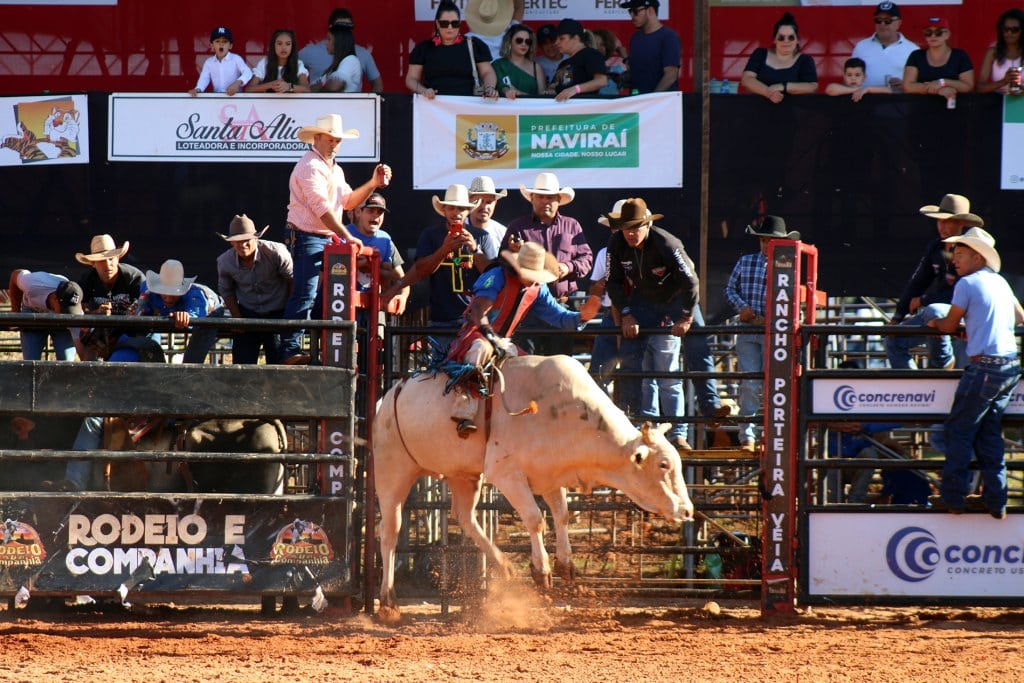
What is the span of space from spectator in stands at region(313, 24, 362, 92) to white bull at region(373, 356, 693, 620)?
4.74 meters

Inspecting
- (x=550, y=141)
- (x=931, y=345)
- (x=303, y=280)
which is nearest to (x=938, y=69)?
(x=550, y=141)

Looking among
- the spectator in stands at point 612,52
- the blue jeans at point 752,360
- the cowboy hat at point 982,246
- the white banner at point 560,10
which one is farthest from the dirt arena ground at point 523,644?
the white banner at point 560,10

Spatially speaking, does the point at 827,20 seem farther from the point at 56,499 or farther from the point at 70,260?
the point at 56,499

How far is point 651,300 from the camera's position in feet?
33.1

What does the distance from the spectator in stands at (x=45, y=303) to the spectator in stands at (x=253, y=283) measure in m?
1.10

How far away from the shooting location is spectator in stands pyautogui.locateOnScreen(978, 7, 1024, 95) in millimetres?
12680

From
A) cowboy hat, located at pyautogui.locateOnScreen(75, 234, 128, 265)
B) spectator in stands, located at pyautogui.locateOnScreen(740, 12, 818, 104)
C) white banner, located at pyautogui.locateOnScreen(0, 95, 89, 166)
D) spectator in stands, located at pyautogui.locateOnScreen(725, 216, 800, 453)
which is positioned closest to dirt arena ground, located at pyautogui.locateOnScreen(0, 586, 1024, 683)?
spectator in stands, located at pyautogui.locateOnScreen(725, 216, 800, 453)

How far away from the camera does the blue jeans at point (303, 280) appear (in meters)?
10.2

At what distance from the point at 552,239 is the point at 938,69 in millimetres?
4678

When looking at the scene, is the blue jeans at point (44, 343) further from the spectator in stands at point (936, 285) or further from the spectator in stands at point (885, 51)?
the spectator in stands at point (885, 51)

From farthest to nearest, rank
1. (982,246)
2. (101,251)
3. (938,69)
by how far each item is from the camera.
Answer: (938,69) → (101,251) → (982,246)

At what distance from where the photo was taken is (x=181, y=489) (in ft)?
32.6

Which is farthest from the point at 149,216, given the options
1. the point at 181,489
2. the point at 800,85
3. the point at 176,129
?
the point at 800,85

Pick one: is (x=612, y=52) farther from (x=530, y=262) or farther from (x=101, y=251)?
(x=101, y=251)
